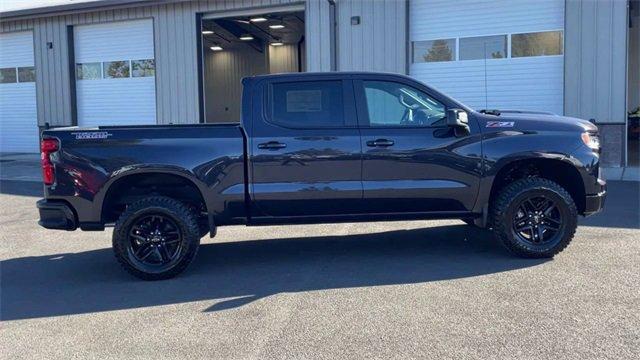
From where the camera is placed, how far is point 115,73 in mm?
20141

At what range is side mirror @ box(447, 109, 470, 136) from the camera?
620 centimetres

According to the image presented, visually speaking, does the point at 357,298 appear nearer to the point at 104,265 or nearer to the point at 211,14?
the point at 104,265

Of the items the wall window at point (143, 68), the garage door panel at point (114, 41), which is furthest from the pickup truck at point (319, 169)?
the garage door panel at point (114, 41)

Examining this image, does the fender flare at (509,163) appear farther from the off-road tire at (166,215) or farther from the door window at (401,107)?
the off-road tire at (166,215)

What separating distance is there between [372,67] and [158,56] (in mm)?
6704

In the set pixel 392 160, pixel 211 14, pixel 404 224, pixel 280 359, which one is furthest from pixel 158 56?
pixel 280 359

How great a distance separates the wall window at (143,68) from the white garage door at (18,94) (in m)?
4.10

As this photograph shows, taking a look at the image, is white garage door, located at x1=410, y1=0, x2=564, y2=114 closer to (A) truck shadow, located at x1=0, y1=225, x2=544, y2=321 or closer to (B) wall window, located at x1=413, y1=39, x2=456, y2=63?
(B) wall window, located at x1=413, y1=39, x2=456, y2=63

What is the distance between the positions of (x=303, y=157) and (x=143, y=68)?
14.5m

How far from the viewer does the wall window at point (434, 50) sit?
50.9 ft

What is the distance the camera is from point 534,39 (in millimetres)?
14609

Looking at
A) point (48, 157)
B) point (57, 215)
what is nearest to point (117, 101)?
point (48, 157)

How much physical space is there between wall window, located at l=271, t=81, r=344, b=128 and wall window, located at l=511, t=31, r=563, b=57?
9547mm

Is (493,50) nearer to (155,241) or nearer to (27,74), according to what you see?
(155,241)
